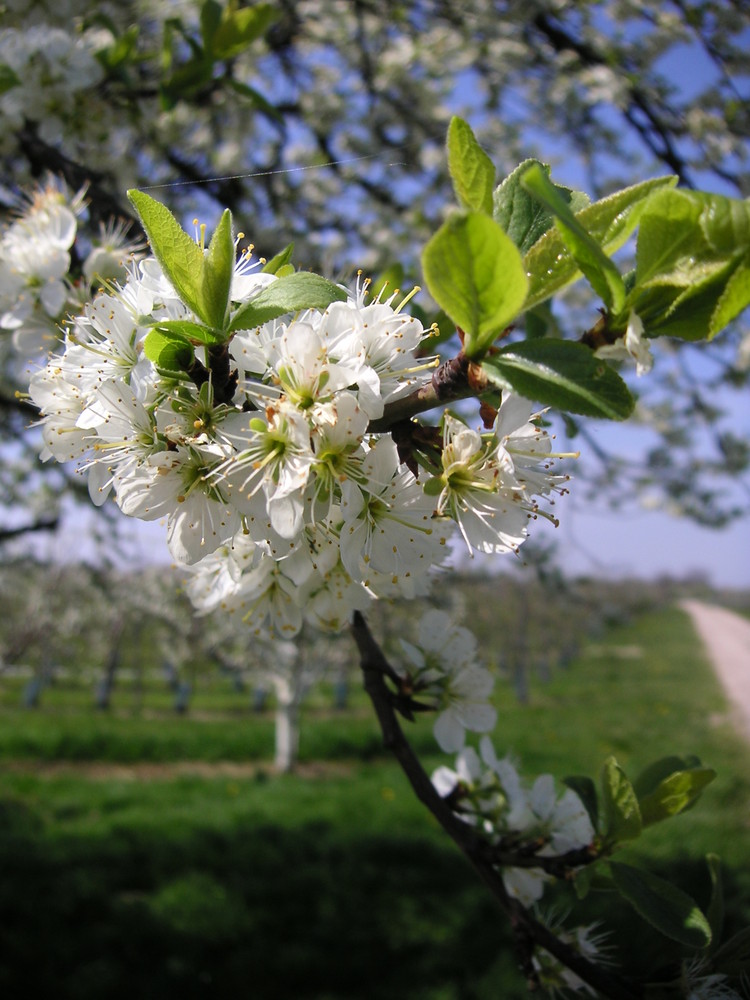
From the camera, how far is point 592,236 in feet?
1.87

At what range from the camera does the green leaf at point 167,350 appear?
611mm

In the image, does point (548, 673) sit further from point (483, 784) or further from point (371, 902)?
point (483, 784)

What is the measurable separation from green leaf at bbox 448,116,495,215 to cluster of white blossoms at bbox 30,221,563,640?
13cm

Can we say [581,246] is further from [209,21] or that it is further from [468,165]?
[209,21]

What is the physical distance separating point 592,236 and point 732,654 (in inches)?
771

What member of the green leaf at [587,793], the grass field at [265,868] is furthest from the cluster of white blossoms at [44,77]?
the grass field at [265,868]

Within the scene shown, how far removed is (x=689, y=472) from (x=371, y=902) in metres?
3.75

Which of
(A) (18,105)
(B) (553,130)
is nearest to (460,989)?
(A) (18,105)

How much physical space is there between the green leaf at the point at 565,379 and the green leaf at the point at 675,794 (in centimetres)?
52

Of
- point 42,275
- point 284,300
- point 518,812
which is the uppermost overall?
point 284,300

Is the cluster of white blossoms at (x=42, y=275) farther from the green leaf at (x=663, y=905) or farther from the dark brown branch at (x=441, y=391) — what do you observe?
the green leaf at (x=663, y=905)

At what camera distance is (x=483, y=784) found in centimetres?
109

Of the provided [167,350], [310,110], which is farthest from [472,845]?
[310,110]

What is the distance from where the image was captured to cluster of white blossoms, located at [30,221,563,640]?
60cm
